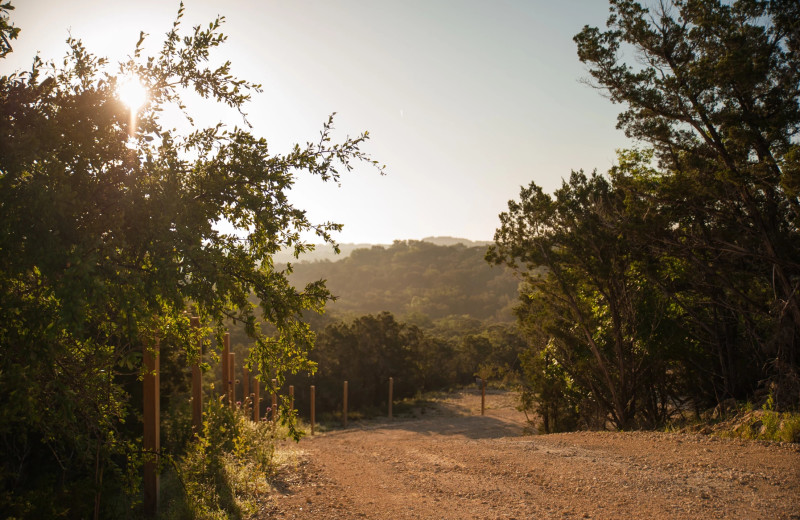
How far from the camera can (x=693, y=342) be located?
1161 cm

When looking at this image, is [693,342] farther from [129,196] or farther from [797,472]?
[129,196]

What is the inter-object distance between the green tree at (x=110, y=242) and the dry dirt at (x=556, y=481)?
2.68 meters

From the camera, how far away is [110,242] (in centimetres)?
326

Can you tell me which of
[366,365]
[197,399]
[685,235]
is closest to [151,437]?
[197,399]

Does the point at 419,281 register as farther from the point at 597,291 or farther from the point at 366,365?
the point at 597,291

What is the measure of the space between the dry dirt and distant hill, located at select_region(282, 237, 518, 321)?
57.7 metres

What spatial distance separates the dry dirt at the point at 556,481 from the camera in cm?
551

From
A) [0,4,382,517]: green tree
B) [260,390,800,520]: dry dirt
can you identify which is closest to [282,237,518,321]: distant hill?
[260,390,800,520]: dry dirt

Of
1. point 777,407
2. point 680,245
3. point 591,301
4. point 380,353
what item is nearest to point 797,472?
point 777,407

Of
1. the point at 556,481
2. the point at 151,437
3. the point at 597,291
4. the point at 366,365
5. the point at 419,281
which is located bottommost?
the point at 366,365

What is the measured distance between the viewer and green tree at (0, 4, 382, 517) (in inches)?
115

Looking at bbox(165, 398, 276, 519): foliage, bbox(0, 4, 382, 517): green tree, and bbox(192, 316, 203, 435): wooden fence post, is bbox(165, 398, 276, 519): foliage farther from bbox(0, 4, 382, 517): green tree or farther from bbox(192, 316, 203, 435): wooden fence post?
bbox(0, 4, 382, 517): green tree

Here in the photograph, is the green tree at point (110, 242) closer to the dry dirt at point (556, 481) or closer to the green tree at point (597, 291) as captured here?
the dry dirt at point (556, 481)

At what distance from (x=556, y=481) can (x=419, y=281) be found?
8684cm
